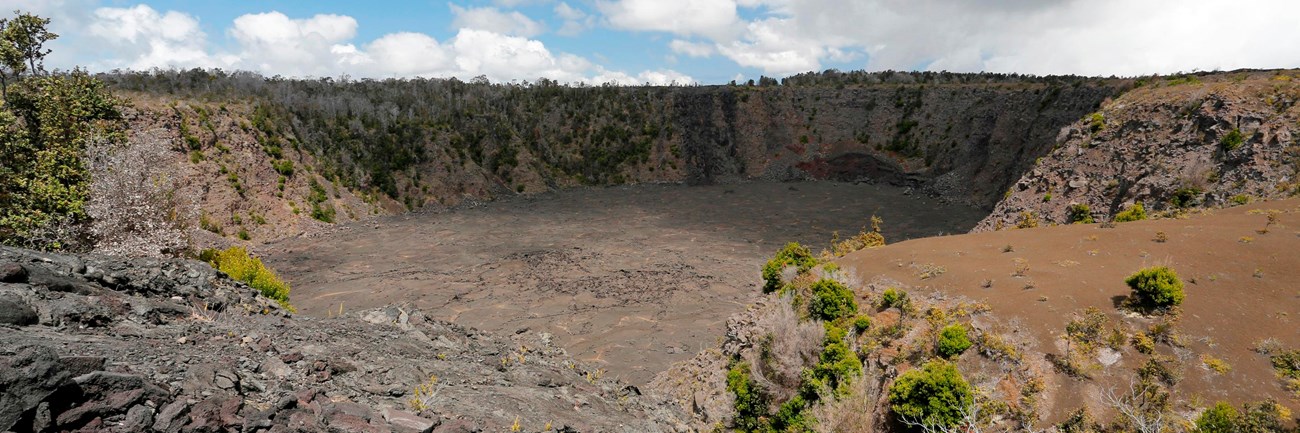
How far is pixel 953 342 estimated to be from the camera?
1157cm

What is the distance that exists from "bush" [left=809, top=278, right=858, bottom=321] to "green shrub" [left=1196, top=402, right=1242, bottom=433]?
6483 millimetres

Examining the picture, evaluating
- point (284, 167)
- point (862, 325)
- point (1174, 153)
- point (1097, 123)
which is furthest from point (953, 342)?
point (284, 167)

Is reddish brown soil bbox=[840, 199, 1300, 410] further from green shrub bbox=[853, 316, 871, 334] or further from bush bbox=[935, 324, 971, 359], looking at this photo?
green shrub bbox=[853, 316, 871, 334]

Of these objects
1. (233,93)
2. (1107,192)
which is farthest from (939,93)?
(233,93)

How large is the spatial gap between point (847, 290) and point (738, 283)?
10.1m

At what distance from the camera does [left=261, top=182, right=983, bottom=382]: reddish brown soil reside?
2039 cm

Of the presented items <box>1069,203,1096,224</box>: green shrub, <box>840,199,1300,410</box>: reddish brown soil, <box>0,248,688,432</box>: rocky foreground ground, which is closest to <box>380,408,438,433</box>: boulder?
<box>0,248,688,432</box>: rocky foreground ground

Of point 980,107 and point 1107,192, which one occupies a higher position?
point 980,107

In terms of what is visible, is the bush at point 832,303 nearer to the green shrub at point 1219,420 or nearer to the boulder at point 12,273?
the green shrub at point 1219,420

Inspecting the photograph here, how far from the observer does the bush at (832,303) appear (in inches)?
557

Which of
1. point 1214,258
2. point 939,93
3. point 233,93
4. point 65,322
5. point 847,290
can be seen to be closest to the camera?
point 65,322

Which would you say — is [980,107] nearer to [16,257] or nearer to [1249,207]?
[1249,207]

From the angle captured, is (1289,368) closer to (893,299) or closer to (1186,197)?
→ (893,299)

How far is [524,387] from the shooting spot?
13273mm
